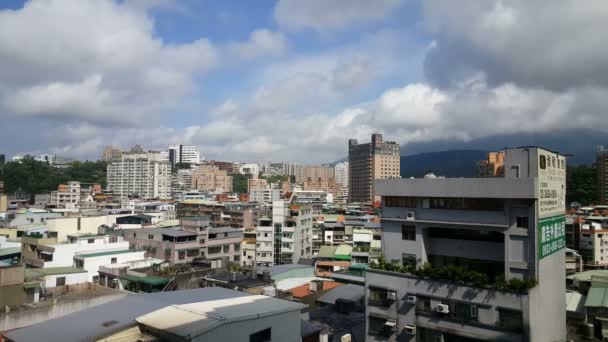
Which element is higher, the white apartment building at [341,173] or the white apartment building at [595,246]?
the white apartment building at [341,173]

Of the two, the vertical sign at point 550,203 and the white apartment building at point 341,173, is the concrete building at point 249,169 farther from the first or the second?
the vertical sign at point 550,203

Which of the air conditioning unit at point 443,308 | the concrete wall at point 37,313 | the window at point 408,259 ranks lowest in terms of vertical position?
the concrete wall at point 37,313

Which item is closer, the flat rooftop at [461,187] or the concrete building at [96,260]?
the flat rooftop at [461,187]

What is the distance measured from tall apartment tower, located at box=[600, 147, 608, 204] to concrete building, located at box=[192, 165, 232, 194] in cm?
10427

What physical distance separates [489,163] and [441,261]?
7025cm

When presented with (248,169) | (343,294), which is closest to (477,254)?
(343,294)

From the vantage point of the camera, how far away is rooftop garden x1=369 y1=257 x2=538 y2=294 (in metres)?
14.1

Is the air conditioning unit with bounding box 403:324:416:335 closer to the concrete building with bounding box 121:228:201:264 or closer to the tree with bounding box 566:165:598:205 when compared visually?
the concrete building with bounding box 121:228:201:264

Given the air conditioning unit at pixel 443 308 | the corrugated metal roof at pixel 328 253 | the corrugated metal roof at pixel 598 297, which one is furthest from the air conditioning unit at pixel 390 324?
the corrugated metal roof at pixel 328 253

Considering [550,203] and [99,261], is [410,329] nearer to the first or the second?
[550,203]

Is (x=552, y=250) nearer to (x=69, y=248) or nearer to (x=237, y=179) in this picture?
(x=69, y=248)

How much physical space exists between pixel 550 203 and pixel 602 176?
8370 centimetres

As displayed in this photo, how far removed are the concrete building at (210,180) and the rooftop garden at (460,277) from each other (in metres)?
127

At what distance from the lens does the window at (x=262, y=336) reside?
12456 millimetres
